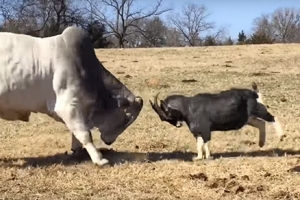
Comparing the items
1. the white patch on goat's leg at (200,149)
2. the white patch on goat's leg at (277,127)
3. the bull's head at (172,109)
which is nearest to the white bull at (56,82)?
the bull's head at (172,109)

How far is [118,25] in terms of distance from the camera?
77.4 m

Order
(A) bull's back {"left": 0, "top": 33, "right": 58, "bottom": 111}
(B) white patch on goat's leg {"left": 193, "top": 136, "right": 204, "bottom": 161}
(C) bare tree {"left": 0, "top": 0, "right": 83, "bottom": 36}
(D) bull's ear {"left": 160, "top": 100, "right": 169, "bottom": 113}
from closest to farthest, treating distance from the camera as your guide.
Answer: (A) bull's back {"left": 0, "top": 33, "right": 58, "bottom": 111}
(B) white patch on goat's leg {"left": 193, "top": 136, "right": 204, "bottom": 161}
(D) bull's ear {"left": 160, "top": 100, "right": 169, "bottom": 113}
(C) bare tree {"left": 0, "top": 0, "right": 83, "bottom": 36}

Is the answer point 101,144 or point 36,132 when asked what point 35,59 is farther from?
point 36,132

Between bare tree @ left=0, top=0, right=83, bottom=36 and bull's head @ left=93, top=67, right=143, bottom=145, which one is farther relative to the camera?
bare tree @ left=0, top=0, right=83, bottom=36

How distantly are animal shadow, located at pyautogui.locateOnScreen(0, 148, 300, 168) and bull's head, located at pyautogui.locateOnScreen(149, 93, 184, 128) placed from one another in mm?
529

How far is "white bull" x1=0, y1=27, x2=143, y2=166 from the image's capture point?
934cm

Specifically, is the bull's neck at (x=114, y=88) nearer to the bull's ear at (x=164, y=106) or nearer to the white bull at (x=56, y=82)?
the white bull at (x=56, y=82)

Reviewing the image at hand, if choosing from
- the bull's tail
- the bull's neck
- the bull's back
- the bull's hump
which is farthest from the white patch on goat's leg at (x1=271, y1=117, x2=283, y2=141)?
the bull's back

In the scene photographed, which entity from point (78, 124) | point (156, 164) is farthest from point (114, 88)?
point (156, 164)

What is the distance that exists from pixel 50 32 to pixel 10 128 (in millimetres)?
34328

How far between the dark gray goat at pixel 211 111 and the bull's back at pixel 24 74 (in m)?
1.71

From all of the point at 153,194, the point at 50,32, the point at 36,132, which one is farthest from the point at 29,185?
the point at 50,32

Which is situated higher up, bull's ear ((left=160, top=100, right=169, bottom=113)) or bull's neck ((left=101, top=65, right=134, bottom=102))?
bull's neck ((left=101, top=65, right=134, bottom=102))

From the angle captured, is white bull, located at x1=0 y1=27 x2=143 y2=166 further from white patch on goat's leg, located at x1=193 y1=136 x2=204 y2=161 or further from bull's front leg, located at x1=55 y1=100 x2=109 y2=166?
white patch on goat's leg, located at x1=193 y1=136 x2=204 y2=161
